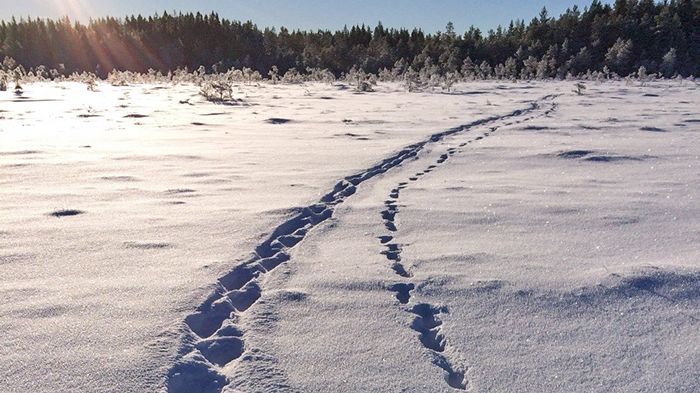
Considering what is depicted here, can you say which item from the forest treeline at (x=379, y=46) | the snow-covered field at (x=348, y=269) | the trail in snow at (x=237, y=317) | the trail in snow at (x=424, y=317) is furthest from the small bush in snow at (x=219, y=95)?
the forest treeline at (x=379, y=46)

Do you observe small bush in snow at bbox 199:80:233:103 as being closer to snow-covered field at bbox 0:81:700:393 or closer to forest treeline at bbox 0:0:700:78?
snow-covered field at bbox 0:81:700:393

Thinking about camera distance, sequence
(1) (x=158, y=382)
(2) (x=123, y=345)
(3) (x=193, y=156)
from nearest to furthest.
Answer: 1. (1) (x=158, y=382)
2. (2) (x=123, y=345)
3. (3) (x=193, y=156)

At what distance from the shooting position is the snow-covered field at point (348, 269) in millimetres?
1667

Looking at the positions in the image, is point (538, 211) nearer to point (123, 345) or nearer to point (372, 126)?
point (123, 345)

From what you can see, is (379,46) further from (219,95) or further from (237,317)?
(237,317)

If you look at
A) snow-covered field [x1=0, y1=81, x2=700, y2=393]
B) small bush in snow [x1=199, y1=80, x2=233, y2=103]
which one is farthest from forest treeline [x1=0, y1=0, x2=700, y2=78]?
snow-covered field [x1=0, y1=81, x2=700, y2=393]

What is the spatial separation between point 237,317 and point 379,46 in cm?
4071

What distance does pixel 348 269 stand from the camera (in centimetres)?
247

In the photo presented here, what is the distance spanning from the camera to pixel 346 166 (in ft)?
16.1

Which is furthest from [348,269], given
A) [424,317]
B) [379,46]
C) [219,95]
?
[379,46]

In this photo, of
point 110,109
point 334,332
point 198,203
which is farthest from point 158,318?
point 110,109

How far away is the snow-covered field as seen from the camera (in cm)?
167

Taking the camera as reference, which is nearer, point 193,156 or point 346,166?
point 346,166

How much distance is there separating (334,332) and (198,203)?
198cm
